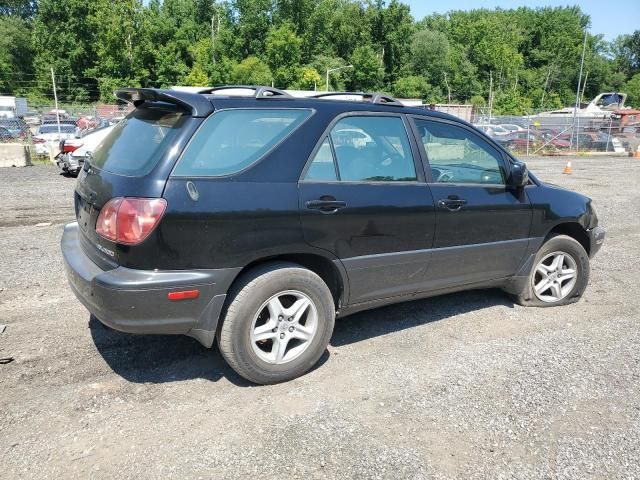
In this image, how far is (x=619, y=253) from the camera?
7.27 metres

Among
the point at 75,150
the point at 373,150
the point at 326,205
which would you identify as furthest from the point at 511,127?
the point at 326,205

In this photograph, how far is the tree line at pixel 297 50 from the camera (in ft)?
200

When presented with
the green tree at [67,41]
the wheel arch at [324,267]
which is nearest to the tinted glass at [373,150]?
the wheel arch at [324,267]

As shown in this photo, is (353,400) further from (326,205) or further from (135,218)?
(135,218)

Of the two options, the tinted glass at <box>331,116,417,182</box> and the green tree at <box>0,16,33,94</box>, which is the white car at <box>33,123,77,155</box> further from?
the green tree at <box>0,16,33,94</box>

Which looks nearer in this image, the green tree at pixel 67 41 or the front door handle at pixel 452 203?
the front door handle at pixel 452 203

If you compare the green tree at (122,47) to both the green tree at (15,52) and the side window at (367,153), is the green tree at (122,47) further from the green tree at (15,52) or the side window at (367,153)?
the side window at (367,153)

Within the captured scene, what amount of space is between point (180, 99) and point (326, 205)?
113 cm

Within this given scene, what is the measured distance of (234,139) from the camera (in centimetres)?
334

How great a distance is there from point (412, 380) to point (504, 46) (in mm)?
90707

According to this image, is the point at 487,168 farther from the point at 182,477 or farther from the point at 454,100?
the point at 454,100

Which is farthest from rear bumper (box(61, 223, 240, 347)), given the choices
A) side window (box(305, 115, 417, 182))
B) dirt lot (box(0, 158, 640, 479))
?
side window (box(305, 115, 417, 182))

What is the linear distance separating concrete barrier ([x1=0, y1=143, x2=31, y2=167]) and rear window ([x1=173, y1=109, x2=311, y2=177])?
50.5ft

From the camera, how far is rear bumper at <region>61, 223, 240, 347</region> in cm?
303
